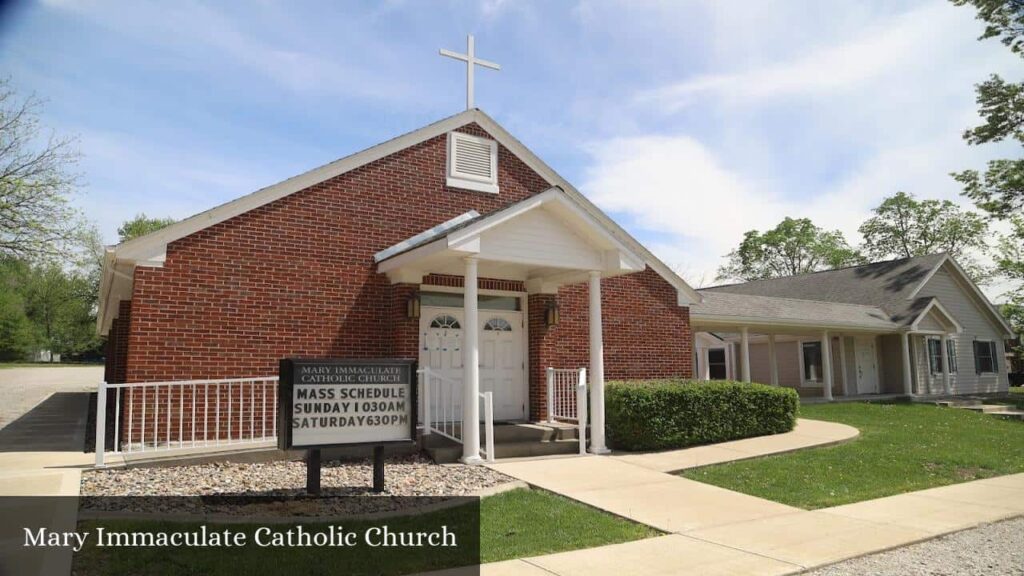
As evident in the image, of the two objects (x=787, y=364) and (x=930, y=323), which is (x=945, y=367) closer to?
(x=930, y=323)

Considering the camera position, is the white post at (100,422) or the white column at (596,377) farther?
the white column at (596,377)

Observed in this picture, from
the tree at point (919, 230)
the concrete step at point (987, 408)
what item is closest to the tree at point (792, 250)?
the tree at point (919, 230)

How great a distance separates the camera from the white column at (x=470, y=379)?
9.75 metres

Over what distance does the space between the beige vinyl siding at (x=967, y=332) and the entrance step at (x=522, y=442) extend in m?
21.6

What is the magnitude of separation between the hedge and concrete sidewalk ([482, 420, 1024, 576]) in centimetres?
61

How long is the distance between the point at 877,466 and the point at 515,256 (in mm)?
6092

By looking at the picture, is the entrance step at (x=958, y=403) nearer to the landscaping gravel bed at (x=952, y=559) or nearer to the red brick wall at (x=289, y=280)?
the landscaping gravel bed at (x=952, y=559)

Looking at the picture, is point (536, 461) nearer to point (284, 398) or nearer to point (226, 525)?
point (284, 398)

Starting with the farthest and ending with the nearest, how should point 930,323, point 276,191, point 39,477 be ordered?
point 930,323 < point 276,191 < point 39,477

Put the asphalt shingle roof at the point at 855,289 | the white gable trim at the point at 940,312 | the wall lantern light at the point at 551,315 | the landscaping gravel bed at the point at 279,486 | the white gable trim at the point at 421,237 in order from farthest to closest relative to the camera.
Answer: the white gable trim at the point at 940,312 → the asphalt shingle roof at the point at 855,289 → the wall lantern light at the point at 551,315 → the white gable trim at the point at 421,237 → the landscaping gravel bed at the point at 279,486

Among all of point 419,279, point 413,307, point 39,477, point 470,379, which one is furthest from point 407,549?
point 419,279

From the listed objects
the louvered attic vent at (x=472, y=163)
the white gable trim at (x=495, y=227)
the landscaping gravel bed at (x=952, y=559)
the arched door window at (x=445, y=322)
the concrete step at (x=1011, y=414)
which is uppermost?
the louvered attic vent at (x=472, y=163)

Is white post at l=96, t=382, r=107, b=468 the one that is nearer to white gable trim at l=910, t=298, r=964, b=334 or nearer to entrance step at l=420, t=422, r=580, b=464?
entrance step at l=420, t=422, r=580, b=464

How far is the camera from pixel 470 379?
32.6 ft
